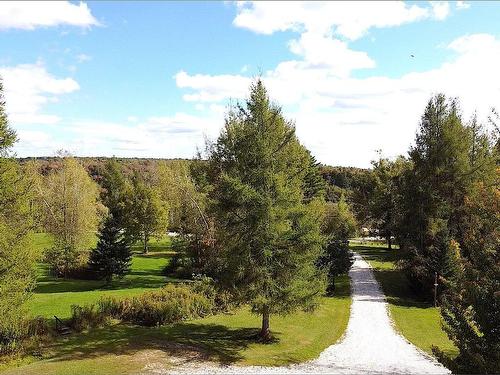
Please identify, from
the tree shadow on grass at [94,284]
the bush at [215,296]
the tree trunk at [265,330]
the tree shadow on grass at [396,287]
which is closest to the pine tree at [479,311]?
the tree trunk at [265,330]

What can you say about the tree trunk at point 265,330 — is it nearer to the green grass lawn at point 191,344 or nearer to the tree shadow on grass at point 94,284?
the green grass lawn at point 191,344

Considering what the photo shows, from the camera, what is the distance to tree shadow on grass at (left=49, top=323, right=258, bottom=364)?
64.2 feet

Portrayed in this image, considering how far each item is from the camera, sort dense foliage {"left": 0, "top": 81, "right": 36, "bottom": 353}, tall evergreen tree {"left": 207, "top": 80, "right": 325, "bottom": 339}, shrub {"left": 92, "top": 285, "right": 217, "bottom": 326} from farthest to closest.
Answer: shrub {"left": 92, "top": 285, "right": 217, "bottom": 326}, tall evergreen tree {"left": 207, "top": 80, "right": 325, "bottom": 339}, dense foliage {"left": 0, "top": 81, "right": 36, "bottom": 353}

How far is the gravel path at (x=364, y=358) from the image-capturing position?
17.7 m

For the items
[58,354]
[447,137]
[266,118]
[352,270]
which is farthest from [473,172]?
[58,354]

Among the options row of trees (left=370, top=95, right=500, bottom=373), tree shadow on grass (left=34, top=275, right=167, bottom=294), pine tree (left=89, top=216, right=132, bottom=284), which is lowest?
tree shadow on grass (left=34, top=275, right=167, bottom=294)

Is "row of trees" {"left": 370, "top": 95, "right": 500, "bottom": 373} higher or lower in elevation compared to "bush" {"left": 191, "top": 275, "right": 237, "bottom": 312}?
higher

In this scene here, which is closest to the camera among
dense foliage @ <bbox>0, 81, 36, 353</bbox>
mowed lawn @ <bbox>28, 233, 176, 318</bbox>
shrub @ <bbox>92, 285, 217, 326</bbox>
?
dense foliage @ <bbox>0, 81, 36, 353</bbox>

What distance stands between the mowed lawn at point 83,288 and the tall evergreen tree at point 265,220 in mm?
11320

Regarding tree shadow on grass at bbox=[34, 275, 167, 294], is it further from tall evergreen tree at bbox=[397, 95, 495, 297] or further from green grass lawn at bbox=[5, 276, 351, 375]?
tall evergreen tree at bbox=[397, 95, 495, 297]

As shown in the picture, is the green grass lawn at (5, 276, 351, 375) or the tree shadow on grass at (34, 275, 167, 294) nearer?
the green grass lawn at (5, 276, 351, 375)

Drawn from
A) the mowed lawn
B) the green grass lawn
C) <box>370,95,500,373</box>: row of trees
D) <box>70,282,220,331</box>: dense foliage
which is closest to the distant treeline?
the mowed lawn

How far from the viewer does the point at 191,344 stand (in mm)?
21047

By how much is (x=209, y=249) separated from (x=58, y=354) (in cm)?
1704
